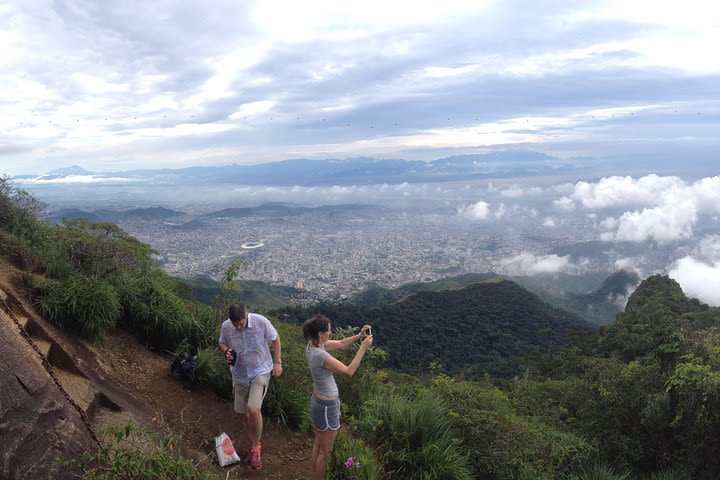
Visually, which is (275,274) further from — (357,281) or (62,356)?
(62,356)

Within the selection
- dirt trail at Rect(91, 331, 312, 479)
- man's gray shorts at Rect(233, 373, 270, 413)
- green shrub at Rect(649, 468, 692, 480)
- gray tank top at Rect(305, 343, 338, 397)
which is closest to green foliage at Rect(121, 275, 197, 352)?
dirt trail at Rect(91, 331, 312, 479)

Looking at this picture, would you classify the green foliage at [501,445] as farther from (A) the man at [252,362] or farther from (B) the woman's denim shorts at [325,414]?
(A) the man at [252,362]

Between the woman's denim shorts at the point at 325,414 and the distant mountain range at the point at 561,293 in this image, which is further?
the distant mountain range at the point at 561,293

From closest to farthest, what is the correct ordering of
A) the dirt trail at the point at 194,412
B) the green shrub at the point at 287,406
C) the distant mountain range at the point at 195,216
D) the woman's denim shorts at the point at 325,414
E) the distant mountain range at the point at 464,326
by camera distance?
the woman's denim shorts at the point at 325,414
the dirt trail at the point at 194,412
the green shrub at the point at 287,406
the distant mountain range at the point at 464,326
the distant mountain range at the point at 195,216

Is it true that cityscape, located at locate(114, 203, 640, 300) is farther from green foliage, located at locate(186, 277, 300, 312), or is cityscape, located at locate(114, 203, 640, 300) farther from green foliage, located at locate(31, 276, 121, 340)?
green foliage, located at locate(31, 276, 121, 340)

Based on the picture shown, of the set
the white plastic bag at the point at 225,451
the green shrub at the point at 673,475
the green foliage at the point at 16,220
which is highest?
the green foliage at the point at 16,220

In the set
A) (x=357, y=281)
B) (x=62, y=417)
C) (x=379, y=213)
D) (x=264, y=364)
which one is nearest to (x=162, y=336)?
(x=264, y=364)

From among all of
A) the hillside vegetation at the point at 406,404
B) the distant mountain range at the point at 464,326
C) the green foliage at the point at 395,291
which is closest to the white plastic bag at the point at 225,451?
the hillside vegetation at the point at 406,404
